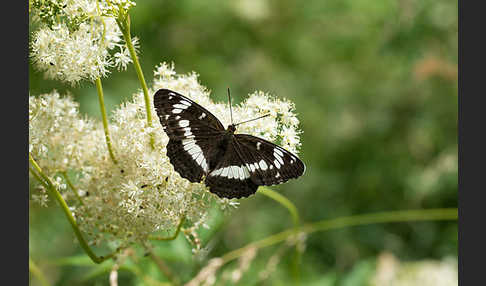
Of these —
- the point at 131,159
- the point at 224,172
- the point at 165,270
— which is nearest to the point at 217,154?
the point at 224,172

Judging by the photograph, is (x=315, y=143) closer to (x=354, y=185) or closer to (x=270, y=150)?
(x=354, y=185)

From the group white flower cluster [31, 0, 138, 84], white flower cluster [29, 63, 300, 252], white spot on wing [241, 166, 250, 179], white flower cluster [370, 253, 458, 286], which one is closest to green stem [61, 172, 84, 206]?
white flower cluster [29, 63, 300, 252]

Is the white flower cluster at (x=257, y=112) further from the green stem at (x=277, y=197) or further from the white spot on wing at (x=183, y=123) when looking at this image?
the green stem at (x=277, y=197)

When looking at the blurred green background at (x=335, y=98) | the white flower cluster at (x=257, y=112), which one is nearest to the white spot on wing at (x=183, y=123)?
the white flower cluster at (x=257, y=112)

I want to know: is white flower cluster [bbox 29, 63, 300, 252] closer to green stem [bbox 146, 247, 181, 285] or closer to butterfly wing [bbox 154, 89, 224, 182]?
butterfly wing [bbox 154, 89, 224, 182]

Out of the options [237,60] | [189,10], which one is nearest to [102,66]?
[189,10]
